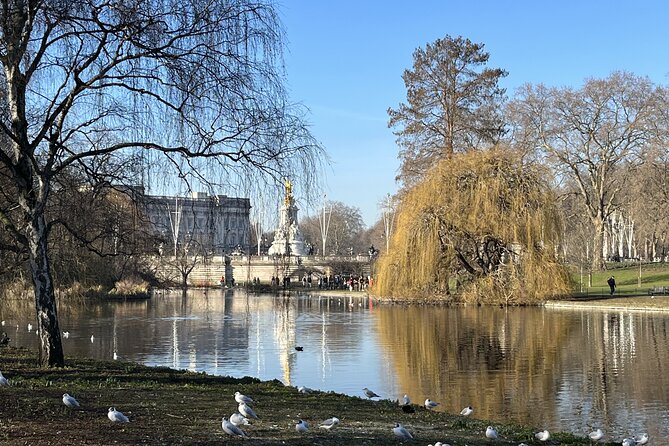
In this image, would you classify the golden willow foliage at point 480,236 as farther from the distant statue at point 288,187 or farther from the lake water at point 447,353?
the distant statue at point 288,187

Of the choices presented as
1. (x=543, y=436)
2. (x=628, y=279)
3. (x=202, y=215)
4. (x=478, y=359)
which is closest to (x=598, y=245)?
(x=628, y=279)

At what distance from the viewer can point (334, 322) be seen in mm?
37312

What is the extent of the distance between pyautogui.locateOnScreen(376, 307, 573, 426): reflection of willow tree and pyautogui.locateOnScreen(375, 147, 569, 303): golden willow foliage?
720 cm

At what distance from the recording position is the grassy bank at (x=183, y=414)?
870 centimetres

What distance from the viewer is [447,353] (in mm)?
24547

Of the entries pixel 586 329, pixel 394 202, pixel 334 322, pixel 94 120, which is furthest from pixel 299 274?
pixel 94 120

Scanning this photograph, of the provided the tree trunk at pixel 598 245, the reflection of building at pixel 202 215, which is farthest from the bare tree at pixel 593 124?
the reflection of building at pixel 202 215

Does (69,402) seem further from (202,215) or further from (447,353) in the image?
(447,353)

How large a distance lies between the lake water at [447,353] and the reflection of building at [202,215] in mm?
4945

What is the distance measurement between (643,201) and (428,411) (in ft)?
158

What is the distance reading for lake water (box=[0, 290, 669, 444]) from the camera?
53.2 feet

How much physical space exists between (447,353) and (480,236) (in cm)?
2291

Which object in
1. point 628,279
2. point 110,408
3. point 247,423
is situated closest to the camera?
point 247,423

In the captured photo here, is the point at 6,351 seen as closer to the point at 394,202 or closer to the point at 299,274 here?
the point at 394,202
